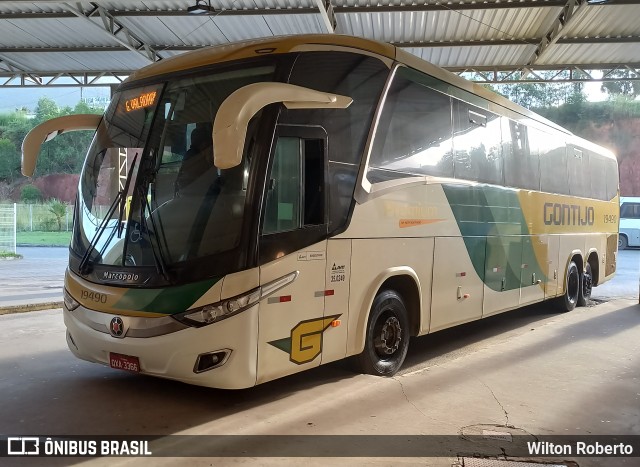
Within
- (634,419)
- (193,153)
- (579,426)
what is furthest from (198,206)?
(634,419)

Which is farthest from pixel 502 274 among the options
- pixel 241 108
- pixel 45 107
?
pixel 45 107

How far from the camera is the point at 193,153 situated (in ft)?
15.8

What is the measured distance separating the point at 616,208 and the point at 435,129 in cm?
911

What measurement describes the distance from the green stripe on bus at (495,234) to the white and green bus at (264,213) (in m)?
0.42

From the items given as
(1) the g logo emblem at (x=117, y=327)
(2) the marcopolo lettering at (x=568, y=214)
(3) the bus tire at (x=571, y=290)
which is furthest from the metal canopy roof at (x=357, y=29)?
(1) the g logo emblem at (x=117, y=327)

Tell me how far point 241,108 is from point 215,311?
1598 mm

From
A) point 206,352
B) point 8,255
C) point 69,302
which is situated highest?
point 69,302

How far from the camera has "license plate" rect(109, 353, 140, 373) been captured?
15.5ft

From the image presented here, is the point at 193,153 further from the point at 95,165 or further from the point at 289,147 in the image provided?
the point at 95,165

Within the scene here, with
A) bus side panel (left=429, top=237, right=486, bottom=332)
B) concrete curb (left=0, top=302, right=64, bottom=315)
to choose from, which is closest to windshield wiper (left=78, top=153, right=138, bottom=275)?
bus side panel (left=429, top=237, right=486, bottom=332)

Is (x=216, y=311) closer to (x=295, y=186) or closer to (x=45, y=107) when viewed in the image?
(x=295, y=186)

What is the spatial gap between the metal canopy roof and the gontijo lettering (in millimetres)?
5542

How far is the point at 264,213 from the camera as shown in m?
4.61

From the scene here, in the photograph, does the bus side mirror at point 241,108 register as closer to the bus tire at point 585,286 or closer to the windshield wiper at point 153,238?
the windshield wiper at point 153,238
